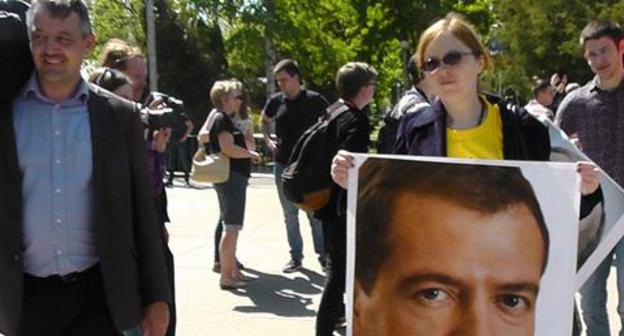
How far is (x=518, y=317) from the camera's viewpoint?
2.91 meters

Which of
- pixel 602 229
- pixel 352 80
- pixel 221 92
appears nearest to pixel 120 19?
pixel 221 92

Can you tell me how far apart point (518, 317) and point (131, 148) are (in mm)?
1513

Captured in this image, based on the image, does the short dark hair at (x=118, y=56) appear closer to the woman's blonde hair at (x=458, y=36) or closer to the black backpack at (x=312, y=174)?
the black backpack at (x=312, y=174)

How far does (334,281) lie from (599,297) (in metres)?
1.52

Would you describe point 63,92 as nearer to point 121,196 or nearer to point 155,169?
point 121,196

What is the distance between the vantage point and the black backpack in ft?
16.2

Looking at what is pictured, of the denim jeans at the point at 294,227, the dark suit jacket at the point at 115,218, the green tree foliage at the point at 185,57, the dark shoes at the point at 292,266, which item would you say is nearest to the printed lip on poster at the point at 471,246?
the dark suit jacket at the point at 115,218

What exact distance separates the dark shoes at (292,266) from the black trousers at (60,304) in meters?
4.96

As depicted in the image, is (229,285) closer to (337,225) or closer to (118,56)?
(337,225)

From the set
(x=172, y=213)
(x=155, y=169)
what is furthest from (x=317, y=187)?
(x=172, y=213)

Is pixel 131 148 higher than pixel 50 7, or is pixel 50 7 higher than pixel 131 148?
pixel 50 7

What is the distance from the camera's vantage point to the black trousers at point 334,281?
16.5ft

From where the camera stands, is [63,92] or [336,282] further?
[336,282]

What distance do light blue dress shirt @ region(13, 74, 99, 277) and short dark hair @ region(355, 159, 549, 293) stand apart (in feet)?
3.25
